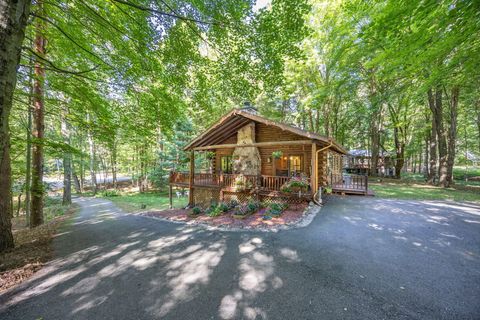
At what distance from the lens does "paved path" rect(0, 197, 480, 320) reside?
2695 millimetres

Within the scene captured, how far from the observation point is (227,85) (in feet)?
21.0

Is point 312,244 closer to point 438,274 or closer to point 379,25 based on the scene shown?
point 438,274

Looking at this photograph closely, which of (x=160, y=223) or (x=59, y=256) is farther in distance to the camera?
(x=160, y=223)

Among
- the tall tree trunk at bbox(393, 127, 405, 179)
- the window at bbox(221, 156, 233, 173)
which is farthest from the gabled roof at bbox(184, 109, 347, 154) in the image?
the tall tree trunk at bbox(393, 127, 405, 179)

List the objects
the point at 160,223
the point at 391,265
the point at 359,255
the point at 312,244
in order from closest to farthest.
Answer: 1. the point at 391,265
2. the point at 359,255
3. the point at 312,244
4. the point at 160,223

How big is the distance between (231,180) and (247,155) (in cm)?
182

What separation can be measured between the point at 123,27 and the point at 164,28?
3.58 ft

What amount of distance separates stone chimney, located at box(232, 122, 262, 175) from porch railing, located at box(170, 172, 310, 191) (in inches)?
34.3

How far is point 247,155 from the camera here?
35.5 ft

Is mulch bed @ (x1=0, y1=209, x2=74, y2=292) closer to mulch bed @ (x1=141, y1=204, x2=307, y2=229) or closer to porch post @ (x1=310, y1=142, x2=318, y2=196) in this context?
mulch bed @ (x1=141, y1=204, x2=307, y2=229)

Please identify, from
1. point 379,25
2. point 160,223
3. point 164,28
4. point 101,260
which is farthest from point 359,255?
point 164,28

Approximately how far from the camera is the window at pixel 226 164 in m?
13.0

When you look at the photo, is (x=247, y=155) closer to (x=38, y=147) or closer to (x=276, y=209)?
(x=276, y=209)

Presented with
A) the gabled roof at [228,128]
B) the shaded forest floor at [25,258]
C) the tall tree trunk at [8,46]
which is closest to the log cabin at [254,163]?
the gabled roof at [228,128]
